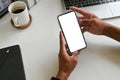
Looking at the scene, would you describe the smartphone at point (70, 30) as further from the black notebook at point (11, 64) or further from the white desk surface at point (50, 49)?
the black notebook at point (11, 64)

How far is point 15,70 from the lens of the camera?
78cm

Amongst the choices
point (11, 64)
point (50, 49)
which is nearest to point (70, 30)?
point (50, 49)

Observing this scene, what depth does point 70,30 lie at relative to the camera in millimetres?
774

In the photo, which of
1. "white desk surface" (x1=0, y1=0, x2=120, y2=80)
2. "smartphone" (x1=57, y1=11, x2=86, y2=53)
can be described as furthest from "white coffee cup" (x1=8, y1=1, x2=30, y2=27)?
"smartphone" (x1=57, y1=11, x2=86, y2=53)

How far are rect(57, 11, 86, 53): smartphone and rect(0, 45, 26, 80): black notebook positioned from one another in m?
0.19

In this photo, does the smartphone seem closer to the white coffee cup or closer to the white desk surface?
the white desk surface

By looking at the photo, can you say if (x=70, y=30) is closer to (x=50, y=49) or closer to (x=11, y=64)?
(x=50, y=49)

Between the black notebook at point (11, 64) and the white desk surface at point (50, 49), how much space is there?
0.02 meters

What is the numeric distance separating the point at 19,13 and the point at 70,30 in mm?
211

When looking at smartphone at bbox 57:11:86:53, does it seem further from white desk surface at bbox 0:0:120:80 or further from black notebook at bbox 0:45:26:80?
black notebook at bbox 0:45:26:80

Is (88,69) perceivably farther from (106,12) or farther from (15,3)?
(15,3)

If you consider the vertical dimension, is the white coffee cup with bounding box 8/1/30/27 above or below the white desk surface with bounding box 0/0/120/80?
above

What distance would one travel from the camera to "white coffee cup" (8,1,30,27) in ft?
2.79

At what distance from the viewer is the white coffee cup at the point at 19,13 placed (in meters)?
0.85
